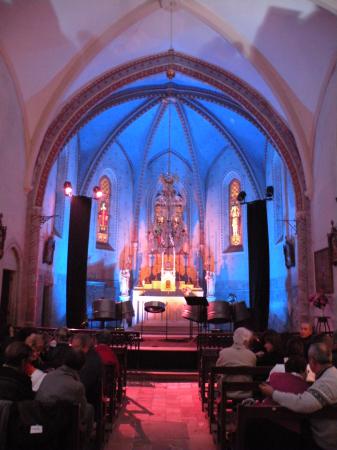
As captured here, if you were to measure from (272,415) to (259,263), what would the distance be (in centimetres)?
1399

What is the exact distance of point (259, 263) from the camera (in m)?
17.1

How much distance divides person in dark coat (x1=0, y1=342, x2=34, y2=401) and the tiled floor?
2.19 m

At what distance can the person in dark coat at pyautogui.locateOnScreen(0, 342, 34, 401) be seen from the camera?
3.46 metres

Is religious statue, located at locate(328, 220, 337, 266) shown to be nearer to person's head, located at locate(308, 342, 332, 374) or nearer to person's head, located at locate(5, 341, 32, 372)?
person's head, located at locate(308, 342, 332, 374)

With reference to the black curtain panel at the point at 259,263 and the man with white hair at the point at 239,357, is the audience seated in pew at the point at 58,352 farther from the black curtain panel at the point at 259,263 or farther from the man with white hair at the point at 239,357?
the black curtain panel at the point at 259,263

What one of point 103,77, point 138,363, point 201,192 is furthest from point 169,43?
point 138,363

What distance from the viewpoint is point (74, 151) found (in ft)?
62.9

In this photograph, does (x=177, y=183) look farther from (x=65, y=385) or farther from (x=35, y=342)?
(x=65, y=385)

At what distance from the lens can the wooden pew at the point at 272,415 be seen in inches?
133

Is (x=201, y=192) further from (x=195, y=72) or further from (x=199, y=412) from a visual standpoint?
(x=199, y=412)

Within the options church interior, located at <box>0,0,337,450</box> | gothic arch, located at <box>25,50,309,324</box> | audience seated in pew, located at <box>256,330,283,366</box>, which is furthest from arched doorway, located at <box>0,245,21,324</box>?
audience seated in pew, located at <box>256,330,283,366</box>

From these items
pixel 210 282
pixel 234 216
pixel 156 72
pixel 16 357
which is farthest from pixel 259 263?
pixel 16 357

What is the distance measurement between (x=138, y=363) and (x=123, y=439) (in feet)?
17.4

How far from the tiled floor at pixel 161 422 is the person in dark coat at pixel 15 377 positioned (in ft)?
7.18
